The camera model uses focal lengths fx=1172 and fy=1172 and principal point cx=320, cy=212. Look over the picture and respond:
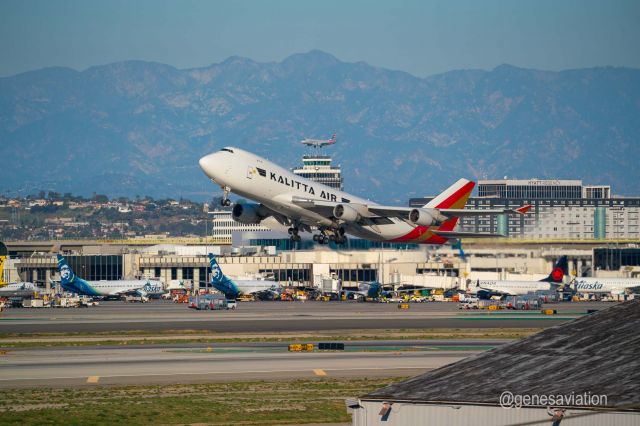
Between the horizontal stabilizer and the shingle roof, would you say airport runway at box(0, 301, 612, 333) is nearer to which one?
the horizontal stabilizer

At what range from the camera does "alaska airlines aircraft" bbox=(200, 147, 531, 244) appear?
7600 cm

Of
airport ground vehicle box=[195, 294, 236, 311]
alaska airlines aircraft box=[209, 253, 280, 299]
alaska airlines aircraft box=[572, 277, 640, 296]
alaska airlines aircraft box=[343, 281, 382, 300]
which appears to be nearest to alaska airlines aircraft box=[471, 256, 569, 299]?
alaska airlines aircraft box=[572, 277, 640, 296]

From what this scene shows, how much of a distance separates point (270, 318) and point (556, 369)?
68.1 meters

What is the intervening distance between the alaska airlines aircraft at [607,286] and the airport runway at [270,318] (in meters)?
23.9

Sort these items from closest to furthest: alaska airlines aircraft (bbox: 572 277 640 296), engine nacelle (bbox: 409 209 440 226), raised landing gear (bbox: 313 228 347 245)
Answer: engine nacelle (bbox: 409 209 440 226) < raised landing gear (bbox: 313 228 347 245) < alaska airlines aircraft (bbox: 572 277 640 296)

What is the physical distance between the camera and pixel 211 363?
58750mm

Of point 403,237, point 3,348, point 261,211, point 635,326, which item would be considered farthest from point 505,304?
point 635,326

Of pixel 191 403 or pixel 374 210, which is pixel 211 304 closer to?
pixel 374 210

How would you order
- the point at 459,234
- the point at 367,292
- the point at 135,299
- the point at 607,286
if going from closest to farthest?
the point at 459,234 < the point at 367,292 < the point at 607,286 < the point at 135,299

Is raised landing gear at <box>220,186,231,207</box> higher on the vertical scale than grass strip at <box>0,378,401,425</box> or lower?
higher

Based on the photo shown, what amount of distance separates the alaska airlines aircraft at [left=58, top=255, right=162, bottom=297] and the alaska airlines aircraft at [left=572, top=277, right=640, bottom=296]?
53111mm

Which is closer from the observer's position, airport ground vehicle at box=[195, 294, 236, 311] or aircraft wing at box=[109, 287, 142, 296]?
airport ground vehicle at box=[195, 294, 236, 311]

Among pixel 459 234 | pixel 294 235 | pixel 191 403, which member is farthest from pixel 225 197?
pixel 191 403

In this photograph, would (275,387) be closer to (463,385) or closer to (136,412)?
(136,412)
